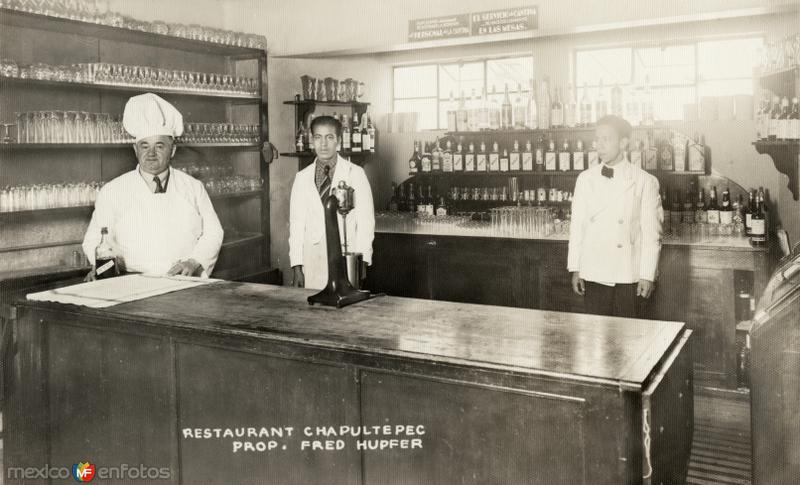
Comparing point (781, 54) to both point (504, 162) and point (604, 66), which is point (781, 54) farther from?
point (504, 162)

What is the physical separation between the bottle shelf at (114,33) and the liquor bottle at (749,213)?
4.09 meters

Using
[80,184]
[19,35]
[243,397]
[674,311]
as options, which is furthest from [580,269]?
[19,35]

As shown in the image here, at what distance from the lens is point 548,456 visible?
180cm

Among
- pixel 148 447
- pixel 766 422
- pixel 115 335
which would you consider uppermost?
pixel 115 335

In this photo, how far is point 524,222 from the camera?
17.6 ft

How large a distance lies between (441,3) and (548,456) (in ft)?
15.1

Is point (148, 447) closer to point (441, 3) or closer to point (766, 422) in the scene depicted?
point (766, 422)

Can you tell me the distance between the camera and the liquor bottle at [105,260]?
11.5ft

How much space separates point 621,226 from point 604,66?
217 cm

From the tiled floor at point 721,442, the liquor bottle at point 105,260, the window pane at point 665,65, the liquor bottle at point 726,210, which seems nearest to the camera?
the tiled floor at point 721,442

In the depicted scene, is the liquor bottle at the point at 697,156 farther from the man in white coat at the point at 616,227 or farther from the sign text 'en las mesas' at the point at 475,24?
the sign text 'en las mesas' at the point at 475,24

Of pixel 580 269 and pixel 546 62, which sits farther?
pixel 546 62

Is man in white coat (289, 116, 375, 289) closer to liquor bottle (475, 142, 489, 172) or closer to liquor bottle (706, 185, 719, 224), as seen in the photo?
liquor bottle (475, 142, 489, 172)

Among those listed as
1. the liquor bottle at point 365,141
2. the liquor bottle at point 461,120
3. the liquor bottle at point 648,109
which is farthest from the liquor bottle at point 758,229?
the liquor bottle at point 365,141
